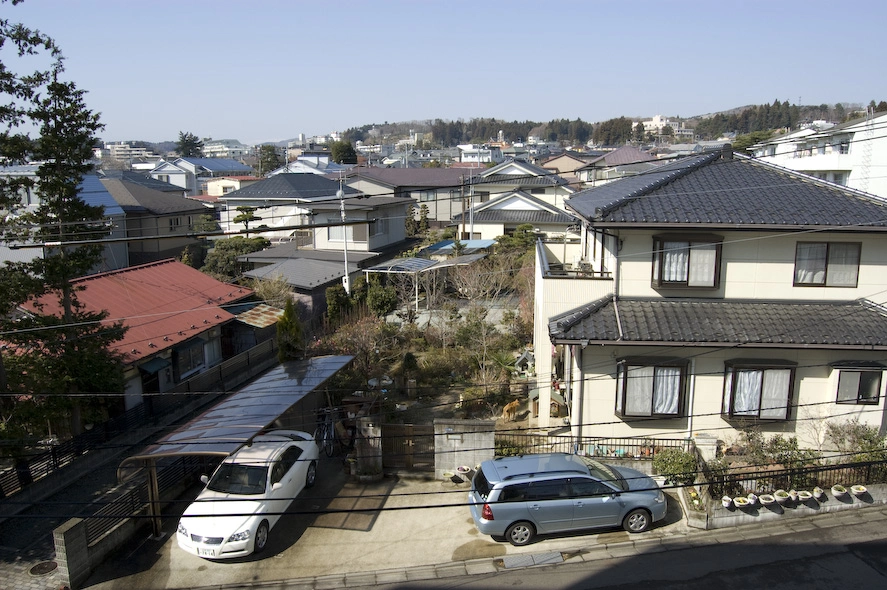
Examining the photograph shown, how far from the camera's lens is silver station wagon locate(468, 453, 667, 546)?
34.7 ft

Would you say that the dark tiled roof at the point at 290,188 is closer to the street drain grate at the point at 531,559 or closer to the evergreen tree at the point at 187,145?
the street drain grate at the point at 531,559

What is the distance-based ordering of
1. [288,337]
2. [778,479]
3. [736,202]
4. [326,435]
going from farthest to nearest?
[288,337]
[326,435]
[736,202]
[778,479]

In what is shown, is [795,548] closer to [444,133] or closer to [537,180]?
[537,180]

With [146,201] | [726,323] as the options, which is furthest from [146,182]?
[726,323]

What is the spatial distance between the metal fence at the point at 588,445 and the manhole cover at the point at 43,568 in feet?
26.1

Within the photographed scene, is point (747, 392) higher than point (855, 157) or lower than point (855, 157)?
lower

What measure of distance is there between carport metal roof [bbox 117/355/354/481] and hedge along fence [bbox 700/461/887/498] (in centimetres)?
838

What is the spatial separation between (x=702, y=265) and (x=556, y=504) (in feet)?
19.2

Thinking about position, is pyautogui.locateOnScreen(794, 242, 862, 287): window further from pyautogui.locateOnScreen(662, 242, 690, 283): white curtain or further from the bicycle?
the bicycle

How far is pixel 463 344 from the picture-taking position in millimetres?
19484

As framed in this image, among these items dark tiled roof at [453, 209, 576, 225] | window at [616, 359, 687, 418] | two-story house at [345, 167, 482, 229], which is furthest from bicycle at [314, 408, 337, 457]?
two-story house at [345, 167, 482, 229]

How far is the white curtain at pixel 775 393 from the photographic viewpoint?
1238cm

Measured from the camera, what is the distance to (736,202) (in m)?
13.2

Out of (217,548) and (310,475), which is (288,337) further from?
(217,548)
